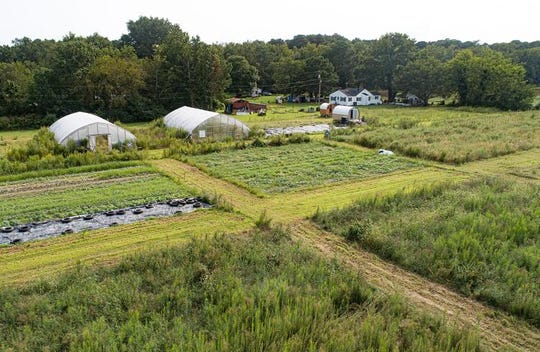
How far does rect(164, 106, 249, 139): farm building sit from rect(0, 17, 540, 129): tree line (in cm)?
1505

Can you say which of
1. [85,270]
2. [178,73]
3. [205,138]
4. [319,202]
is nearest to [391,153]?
[319,202]

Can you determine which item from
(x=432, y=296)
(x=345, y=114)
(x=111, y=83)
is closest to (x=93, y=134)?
(x=111, y=83)

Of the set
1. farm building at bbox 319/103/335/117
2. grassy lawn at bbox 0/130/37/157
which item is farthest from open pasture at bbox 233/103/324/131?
grassy lawn at bbox 0/130/37/157

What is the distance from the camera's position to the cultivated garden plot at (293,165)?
17.3 meters

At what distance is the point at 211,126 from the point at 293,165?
8408mm

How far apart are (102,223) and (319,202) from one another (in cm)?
718

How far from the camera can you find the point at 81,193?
51.3 ft

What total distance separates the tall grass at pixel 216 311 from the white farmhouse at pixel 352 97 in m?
48.2

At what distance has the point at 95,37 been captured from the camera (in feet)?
166

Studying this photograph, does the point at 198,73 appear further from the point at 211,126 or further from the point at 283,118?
the point at 211,126

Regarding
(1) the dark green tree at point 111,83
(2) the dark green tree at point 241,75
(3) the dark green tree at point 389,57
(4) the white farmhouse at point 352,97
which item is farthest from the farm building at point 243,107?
(3) the dark green tree at point 389,57

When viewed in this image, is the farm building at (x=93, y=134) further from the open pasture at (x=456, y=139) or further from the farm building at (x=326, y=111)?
the farm building at (x=326, y=111)

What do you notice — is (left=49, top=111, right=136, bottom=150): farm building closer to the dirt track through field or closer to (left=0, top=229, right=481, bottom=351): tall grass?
the dirt track through field

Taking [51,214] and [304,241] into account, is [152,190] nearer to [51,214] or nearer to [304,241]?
[51,214]
